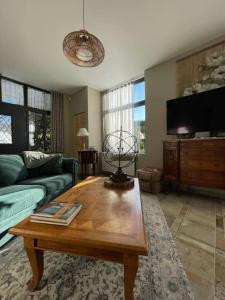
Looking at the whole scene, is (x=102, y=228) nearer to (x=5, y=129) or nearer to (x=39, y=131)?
(x=5, y=129)

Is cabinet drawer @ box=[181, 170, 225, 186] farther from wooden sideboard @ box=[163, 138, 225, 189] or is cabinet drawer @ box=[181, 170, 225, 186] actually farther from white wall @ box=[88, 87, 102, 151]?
white wall @ box=[88, 87, 102, 151]

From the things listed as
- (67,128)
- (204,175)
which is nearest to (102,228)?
(204,175)

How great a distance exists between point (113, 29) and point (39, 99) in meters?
3.28

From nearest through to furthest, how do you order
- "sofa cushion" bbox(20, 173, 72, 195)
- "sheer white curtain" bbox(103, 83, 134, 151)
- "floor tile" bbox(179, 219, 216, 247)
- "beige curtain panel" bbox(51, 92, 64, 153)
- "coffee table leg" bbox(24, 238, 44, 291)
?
"coffee table leg" bbox(24, 238, 44, 291), "floor tile" bbox(179, 219, 216, 247), "sofa cushion" bbox(20, 173, 72, 195), "sheer white curtain" bbox(103, 83, 134, 151), "beige curtain panel" bbox(51, 92, 64, 153)

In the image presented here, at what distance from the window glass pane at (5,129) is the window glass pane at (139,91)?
330cm

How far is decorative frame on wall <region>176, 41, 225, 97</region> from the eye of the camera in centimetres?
263

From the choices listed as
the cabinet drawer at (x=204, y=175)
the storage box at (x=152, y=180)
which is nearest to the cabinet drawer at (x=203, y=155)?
the cabinet drawer at (x=204, y=175)

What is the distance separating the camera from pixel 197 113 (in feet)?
8.84

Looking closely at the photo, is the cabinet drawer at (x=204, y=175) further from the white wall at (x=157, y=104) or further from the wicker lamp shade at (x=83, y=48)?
the wicker lamp shade at (x=83, y=48)

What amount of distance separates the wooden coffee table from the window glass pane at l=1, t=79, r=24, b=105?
13.7ft

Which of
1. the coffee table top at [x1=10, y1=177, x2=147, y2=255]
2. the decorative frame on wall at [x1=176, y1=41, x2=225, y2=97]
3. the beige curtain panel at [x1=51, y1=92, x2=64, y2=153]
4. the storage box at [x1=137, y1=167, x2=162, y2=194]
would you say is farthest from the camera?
the beige curtain panel at [x1=51, y1=92, x2=64, y2=153]

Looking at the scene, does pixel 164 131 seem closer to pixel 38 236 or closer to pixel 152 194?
pixel 152 194

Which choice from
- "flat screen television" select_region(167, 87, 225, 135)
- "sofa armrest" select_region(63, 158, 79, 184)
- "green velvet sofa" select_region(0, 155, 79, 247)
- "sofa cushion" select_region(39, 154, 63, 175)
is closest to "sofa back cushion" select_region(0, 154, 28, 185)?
"green velvet sofa" select_region(0, 155, 79, 247)

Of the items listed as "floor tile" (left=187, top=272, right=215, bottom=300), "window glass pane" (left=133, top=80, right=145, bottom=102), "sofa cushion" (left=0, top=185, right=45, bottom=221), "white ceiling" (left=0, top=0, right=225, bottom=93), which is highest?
"white ceiling" (left=0, top=0, right=225, bottom=93)
